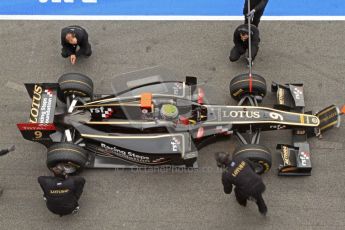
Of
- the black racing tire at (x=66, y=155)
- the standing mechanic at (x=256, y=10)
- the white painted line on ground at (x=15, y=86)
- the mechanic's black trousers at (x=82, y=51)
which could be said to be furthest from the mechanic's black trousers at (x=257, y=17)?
the white painted line on ground at (x=15, y=86)

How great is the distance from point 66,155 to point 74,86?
1.19 metres

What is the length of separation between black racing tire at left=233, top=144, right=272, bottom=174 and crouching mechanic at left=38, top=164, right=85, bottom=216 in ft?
7.38

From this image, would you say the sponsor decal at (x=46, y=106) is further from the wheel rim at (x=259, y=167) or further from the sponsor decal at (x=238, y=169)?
the wheel rim at (x=259, y=167)

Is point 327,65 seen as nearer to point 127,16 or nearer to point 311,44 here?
point 311,44

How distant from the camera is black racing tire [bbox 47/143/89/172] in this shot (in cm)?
650

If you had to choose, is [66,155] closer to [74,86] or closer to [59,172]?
[59,172]

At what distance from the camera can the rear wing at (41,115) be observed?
657 cm

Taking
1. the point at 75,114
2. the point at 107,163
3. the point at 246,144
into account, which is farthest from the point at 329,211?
the point at 75,114

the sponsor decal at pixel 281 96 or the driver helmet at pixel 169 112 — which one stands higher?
the sponsor decal at pixel 281 96

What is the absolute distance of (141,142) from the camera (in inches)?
260

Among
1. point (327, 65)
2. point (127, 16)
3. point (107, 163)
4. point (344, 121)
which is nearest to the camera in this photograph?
point (107, 163)

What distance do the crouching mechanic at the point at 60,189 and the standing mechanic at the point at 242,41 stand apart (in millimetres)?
3577

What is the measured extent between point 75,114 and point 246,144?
2.56 meters

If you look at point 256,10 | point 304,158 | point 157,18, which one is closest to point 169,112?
point 304,158
